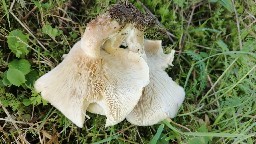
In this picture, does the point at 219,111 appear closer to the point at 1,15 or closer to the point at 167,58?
the point at 167,58

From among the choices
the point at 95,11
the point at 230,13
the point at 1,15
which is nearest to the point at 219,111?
the point at 230,13

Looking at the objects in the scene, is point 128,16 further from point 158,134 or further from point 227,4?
point 227,4

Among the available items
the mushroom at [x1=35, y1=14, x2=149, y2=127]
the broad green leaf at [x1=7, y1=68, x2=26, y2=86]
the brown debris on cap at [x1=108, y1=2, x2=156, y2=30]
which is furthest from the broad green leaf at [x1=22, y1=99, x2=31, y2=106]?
the brown debris on cap at [x1=108, y1=2, x2=156, y2=30]

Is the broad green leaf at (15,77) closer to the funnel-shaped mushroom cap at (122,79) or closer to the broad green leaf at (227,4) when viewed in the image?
the funnel-shaped mushroom cap at (122,79)

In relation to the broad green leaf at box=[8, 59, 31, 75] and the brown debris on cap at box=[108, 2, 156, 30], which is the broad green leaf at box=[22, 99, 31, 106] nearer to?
the broad green leaf at box=[8, 59, 31, 75]

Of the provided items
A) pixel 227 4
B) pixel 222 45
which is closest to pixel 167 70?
pixel 222 45

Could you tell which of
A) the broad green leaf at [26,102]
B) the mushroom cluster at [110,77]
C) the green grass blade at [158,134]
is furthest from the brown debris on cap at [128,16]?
the broad green leaf at [26,102]

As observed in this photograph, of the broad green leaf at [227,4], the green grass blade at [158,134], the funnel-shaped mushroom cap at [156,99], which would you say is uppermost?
the broad green leaf at [227,4]
